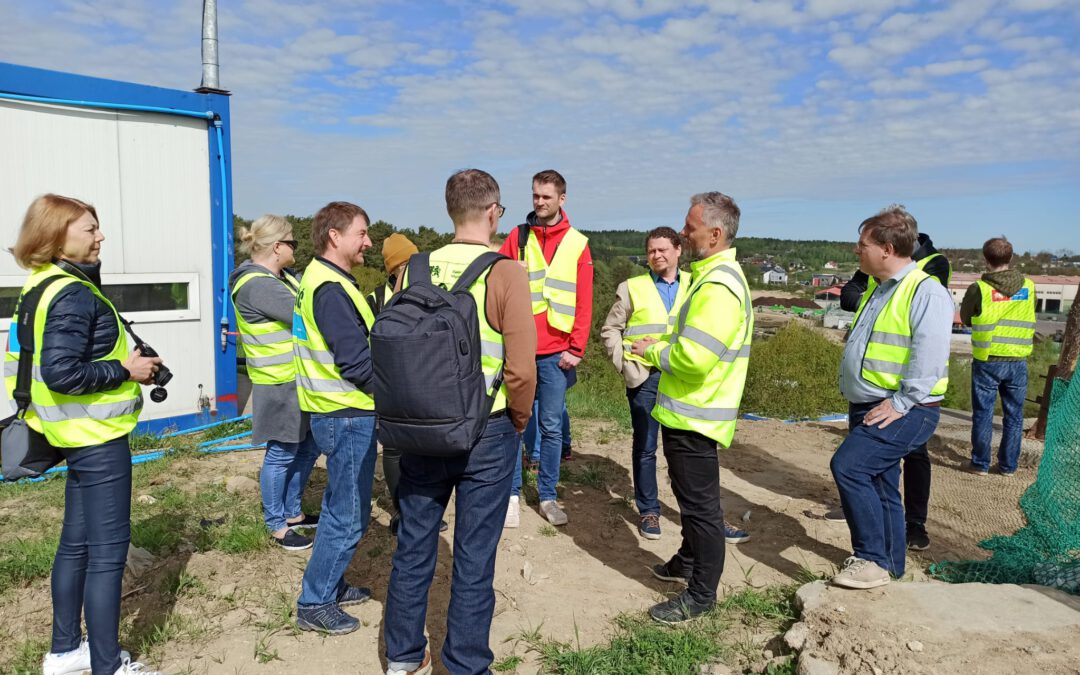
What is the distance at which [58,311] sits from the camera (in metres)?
2.45

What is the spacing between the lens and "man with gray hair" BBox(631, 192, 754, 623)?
3.17 meters

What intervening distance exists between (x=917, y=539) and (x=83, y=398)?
4627mm

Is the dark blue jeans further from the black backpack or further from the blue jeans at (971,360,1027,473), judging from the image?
the blue jeans at (971,360,1027,473)

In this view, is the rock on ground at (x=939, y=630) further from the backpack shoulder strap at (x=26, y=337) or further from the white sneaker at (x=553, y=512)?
the backpack shoulder strap at (x=26, y=337)

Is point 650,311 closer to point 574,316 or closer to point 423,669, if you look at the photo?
point 574,316

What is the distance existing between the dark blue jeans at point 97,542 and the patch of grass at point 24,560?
1252mm

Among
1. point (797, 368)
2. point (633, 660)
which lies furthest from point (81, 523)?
point (797, 368)

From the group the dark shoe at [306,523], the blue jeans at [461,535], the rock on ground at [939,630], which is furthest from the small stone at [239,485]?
the rock on ground at [939,630]

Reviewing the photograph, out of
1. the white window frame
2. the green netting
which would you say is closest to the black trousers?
the green netting

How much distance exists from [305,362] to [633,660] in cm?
199

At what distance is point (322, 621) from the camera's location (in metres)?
3.19

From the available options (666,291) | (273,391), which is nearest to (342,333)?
(273,391)

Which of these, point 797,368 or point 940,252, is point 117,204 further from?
point 797,368

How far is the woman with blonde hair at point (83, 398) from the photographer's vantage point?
2.46 metres
